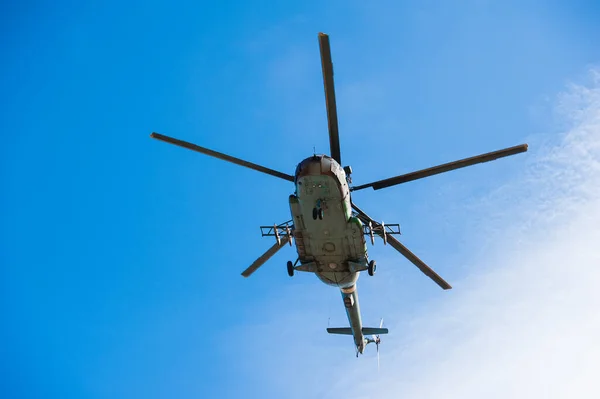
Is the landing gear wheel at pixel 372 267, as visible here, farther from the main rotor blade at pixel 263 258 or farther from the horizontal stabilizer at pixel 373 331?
the horizontal stabilizer at pixel 373 331

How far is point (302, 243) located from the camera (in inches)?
863

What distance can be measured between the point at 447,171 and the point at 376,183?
9.40ft

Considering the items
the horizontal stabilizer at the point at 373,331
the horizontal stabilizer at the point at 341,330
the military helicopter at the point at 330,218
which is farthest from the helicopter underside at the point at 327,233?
the horizontal stabilizer at the point at 341,330

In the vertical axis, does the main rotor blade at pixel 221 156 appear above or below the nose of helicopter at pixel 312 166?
above

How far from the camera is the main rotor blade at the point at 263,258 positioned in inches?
852

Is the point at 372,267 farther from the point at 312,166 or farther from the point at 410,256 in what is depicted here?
the point at 312,166

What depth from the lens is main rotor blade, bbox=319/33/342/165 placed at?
50.2 feet

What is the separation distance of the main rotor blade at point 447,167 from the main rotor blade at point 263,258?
4551 millimetres

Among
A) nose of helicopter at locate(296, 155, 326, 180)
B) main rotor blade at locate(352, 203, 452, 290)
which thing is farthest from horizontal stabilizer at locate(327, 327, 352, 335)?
→ nose of helicopter at locate(296, 155, 326, 180)

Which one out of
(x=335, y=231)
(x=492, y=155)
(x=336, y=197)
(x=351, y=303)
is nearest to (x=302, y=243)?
(x=335, y=231)

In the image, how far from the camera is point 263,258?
22609 millimetres

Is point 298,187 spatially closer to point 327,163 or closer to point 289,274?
point 327,163

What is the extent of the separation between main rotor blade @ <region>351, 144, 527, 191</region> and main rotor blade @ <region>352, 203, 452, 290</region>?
161 cm

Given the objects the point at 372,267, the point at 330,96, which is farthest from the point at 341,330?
the point at 330,96
